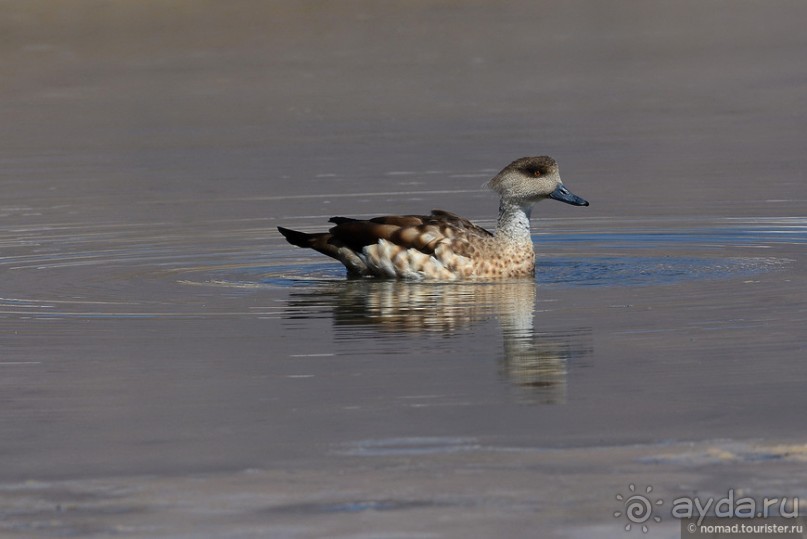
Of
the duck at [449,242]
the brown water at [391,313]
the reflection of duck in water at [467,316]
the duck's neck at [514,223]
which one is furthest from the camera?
the duck's neck at [514,223]

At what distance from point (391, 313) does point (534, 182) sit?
2.45 meters

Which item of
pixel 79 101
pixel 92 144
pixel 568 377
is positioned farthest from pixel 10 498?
pixel 79 101

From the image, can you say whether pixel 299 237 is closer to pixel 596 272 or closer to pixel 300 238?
pixel 300 238

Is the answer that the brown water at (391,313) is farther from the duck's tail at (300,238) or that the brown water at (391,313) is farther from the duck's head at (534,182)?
the duck's head at (534,182)

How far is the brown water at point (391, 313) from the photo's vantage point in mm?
7289

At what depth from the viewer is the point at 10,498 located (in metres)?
7.32

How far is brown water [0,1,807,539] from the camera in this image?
729cm

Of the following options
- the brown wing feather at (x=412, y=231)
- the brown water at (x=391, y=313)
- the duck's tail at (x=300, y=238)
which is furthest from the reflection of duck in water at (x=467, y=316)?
the duck's tail at (x=300, y=238)

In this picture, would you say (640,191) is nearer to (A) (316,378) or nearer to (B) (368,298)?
(B) (368,298)

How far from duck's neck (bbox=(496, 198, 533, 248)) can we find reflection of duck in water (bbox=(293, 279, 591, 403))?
360 millimetres

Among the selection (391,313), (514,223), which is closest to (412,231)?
(514,223)

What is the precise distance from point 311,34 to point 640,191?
1983 centimetres

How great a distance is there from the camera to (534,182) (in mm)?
13820

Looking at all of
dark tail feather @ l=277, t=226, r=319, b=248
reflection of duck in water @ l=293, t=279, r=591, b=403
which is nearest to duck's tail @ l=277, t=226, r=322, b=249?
dark tail feather @ l=277, t=226, r=319, b=248
